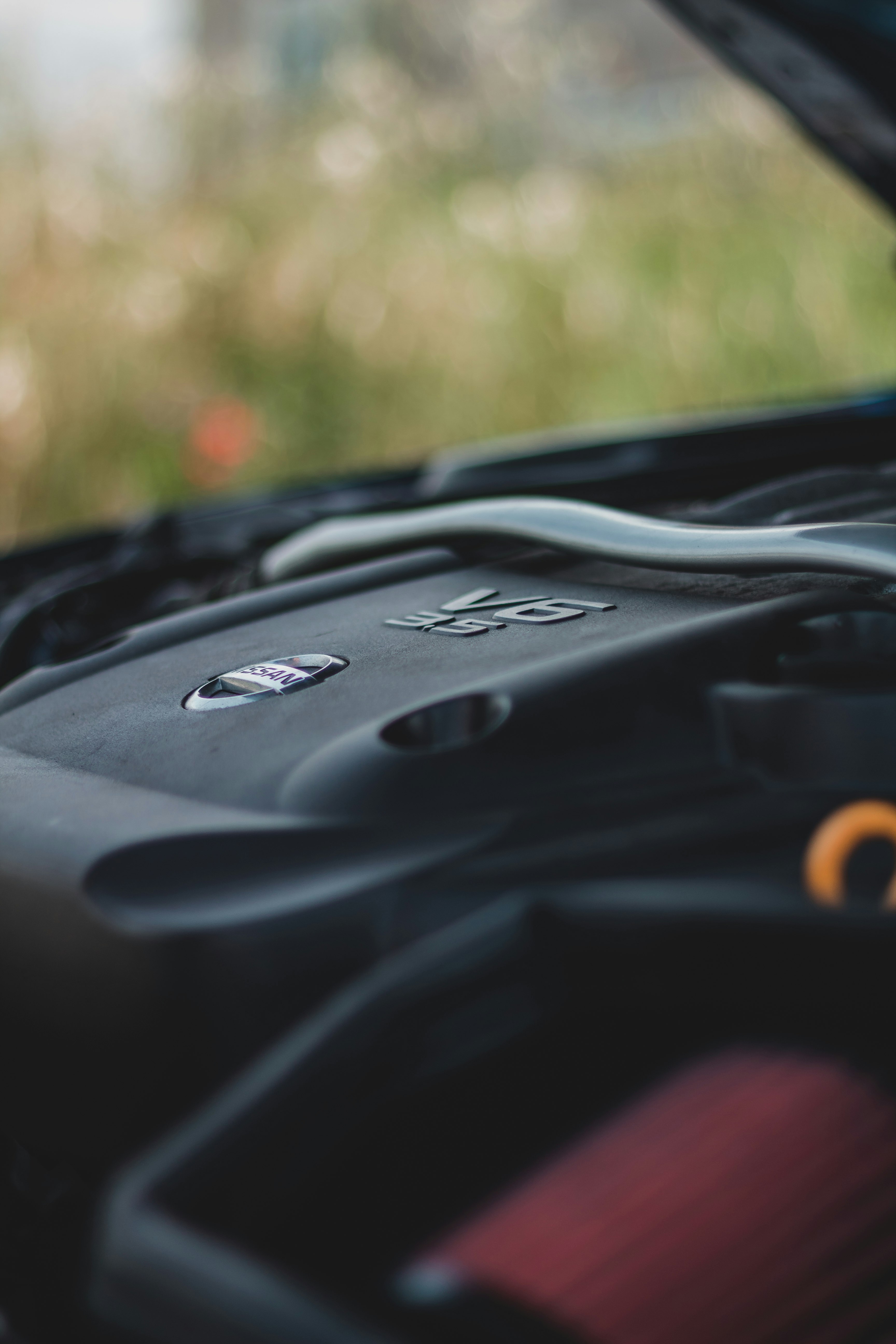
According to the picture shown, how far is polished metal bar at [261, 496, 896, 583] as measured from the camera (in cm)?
80

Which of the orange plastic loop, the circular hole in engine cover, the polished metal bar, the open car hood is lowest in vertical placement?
the orange plastic loop

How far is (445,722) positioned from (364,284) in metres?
4.13

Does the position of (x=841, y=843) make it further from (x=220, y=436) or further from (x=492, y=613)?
(x=220, y=436)

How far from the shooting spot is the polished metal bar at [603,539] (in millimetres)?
797

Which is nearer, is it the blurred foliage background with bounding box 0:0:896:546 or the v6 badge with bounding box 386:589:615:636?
the v6 badge with bounding box 386:589:615:636

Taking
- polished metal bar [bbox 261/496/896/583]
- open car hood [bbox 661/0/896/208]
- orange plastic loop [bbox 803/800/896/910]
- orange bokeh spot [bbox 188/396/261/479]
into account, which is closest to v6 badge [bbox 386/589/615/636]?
polished metal bar [bbox 261/496/896/583]

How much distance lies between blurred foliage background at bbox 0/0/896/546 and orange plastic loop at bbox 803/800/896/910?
3.24 metres

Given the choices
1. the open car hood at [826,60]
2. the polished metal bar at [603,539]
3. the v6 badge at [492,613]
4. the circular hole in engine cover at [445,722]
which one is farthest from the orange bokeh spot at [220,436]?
the circular hole in engine cover at [445,722]

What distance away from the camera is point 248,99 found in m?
6.43

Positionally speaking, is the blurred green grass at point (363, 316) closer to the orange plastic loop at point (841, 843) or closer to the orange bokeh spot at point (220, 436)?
the orange bokeh spot at point (220, 436)

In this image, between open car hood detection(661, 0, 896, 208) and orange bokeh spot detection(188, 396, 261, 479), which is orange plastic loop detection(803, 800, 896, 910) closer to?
open car hood detection(661, 0, 896, 208)

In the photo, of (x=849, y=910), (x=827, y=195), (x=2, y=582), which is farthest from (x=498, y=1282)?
(x=827, y=195)

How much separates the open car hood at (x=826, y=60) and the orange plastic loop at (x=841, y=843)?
110 centimetres

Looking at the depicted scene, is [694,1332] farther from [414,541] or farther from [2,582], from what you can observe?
[2,582]
